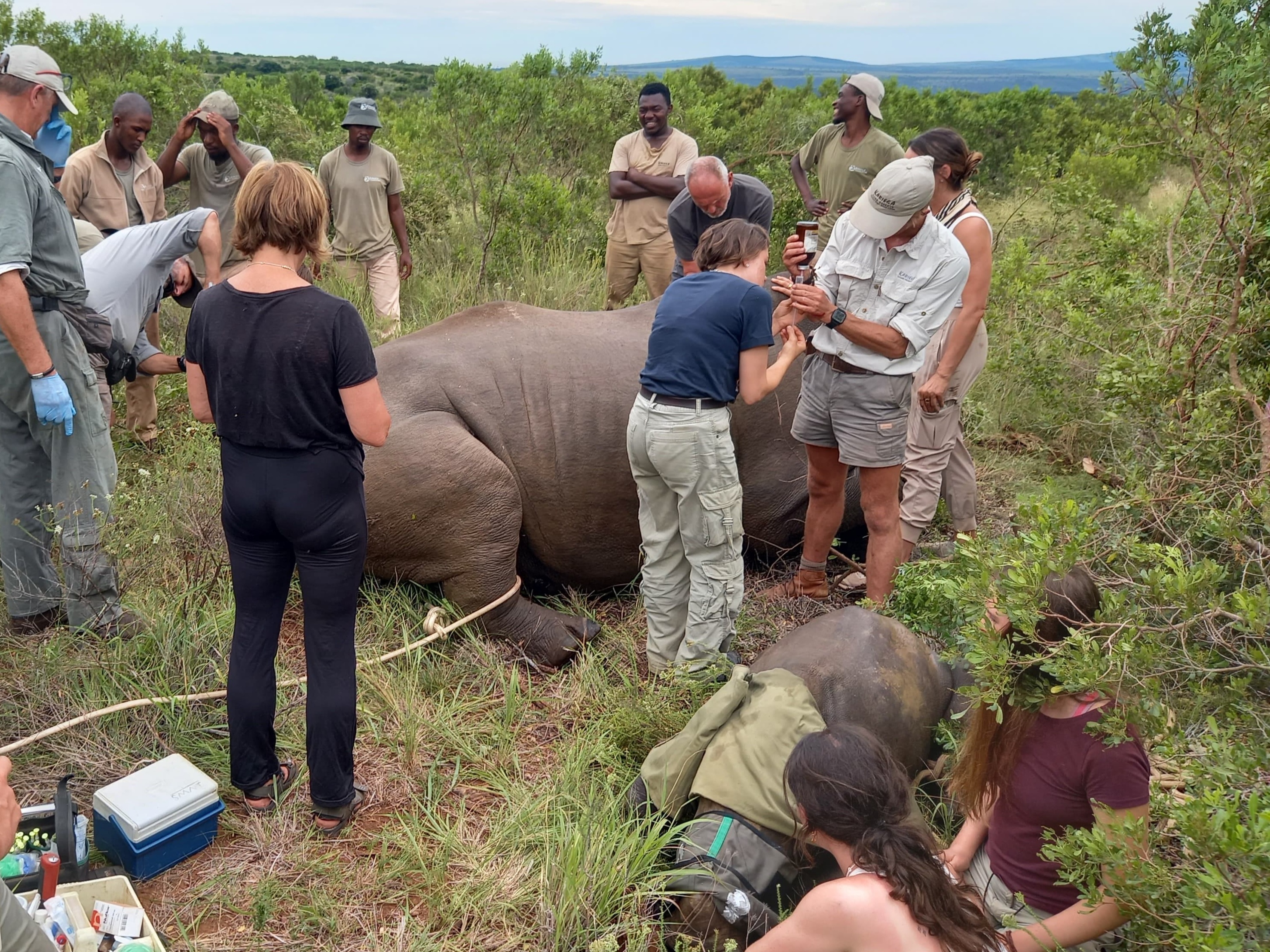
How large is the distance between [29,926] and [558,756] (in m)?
1.96

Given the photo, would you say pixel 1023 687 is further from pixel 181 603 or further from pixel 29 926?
pixel 181 603

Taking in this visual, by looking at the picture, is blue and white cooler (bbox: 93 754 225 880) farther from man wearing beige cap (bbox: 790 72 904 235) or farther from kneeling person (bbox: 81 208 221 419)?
man wearing beige cap (bbox: 790 72 904 235)

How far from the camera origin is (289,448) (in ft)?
10.5

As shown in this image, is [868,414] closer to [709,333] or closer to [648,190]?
[709,333]

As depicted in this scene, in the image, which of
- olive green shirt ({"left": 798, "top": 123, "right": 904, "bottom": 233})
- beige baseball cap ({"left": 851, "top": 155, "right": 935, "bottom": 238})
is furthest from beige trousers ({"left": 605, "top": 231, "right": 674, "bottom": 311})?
beige baseball cap ({"left": 851, "top": 155, "right": 935, "bottom": 238})

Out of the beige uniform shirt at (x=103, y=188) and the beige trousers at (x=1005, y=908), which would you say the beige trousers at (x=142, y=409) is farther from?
the beige trousers at (x=1005, y=908)

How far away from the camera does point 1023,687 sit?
9.18ft

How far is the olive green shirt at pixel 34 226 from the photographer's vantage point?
12.8 ft

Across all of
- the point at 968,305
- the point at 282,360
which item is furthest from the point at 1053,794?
the point at 968,305

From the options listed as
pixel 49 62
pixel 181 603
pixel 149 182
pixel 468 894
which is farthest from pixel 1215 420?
pixel 149 182

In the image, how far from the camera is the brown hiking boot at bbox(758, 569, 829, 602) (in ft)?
17.0

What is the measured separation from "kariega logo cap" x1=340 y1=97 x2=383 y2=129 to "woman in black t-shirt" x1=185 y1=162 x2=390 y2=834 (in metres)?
5.01

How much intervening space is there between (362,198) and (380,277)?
627 millimetres

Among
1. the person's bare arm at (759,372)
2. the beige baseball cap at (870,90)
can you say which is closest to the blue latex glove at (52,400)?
the person's bare arm at (759,372)
